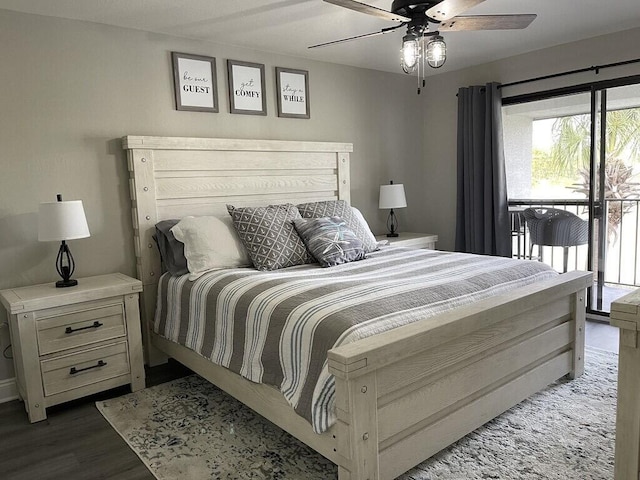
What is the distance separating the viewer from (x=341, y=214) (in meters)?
3.62

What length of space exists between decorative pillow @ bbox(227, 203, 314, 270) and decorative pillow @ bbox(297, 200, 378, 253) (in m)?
0.36

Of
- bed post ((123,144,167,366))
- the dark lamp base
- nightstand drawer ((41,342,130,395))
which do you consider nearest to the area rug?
nightstand drawer ((41,342,130,395))

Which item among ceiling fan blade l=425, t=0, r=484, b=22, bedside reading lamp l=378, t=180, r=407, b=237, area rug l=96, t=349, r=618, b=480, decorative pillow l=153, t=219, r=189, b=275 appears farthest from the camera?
bedside reading lamp l=378, t=180, r=407, b=237

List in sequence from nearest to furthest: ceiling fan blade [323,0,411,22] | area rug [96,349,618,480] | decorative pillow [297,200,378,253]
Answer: area rug [96,349,618,480] < ceiling fan blade [323,0,411,22] < decorative pillow [297,200,378,253]

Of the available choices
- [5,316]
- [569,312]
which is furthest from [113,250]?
[569,312]

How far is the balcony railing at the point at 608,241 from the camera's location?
4.01 m

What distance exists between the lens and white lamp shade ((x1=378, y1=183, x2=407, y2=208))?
4.54m

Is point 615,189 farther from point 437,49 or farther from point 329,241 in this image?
point 329,241

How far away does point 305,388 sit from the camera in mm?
1908

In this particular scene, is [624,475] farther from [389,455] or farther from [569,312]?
[569,312]

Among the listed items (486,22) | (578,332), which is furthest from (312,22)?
(578,332)

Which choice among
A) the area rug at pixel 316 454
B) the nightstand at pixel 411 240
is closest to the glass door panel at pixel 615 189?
the nightstand at pixel 411 240

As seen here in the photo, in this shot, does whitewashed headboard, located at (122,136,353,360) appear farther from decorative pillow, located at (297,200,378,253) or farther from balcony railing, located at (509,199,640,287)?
balcony railing, located at (509,199,640,287)

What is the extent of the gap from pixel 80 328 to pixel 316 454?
1.52 metres
